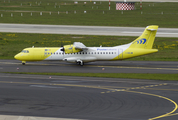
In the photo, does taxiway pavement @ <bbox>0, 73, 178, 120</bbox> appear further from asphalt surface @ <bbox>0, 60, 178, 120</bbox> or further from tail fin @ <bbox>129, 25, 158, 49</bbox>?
tail fin @ <bbox>129, 25, 158, 49</bbox>

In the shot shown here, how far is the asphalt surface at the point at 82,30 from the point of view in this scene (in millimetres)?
78312

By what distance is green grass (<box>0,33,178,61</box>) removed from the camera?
61.0 metres

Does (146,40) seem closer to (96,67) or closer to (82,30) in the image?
(96,67)

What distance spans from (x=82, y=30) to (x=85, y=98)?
5312cm

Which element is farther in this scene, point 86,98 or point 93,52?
point 93,52

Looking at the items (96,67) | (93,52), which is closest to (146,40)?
(93,52)

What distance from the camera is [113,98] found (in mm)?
30406

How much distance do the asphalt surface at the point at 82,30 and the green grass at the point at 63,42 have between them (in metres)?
3.20

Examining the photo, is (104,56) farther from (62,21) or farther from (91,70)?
(62,21)

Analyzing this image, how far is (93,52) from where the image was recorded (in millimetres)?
49812

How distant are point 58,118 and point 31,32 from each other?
5816 cm

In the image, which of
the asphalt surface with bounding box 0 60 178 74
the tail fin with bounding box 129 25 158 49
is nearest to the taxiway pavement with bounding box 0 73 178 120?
the asphalt surface with bounding box 0 60 178 74

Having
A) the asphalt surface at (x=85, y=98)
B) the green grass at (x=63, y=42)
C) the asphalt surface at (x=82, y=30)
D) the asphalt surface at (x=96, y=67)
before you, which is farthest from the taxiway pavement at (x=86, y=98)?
the asphalt surface at (x=82, y=30)

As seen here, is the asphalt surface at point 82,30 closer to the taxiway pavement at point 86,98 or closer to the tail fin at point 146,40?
the tail fin at point 146,40
